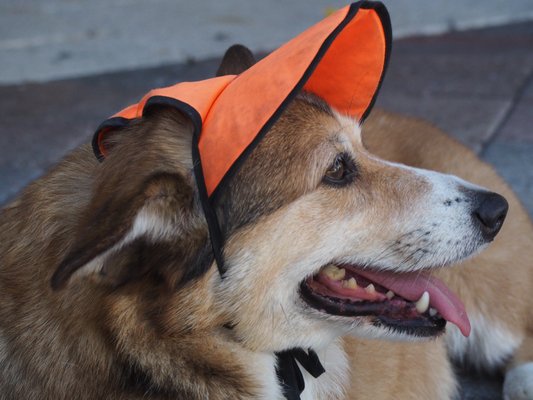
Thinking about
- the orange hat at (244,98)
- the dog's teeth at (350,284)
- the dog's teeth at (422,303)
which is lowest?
the dog's teeth at (422,303)

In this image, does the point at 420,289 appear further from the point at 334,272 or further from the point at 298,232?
the point at 298,232

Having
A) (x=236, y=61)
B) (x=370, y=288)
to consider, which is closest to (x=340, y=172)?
(x=370, y=288)

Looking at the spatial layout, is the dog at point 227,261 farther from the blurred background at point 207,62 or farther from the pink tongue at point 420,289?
the blurred background at point 207,62

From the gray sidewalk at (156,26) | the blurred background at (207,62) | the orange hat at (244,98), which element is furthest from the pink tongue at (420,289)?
the gray sidewalk at (156,26)

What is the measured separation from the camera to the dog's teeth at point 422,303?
114 inches

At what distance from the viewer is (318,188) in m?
2.71

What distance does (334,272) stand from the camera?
2771 mm

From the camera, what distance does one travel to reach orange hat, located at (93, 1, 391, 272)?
2438 mm

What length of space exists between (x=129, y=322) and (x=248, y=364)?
41 centimetres

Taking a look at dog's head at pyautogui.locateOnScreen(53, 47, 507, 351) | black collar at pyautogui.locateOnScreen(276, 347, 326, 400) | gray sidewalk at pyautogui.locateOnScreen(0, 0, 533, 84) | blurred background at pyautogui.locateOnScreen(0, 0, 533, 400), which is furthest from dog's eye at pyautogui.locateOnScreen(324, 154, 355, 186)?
gray sidewalk at pyautogui.locateOnScreen(0, 0, 533, 84)

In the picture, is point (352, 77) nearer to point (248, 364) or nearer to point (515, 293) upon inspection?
point (248, 364)

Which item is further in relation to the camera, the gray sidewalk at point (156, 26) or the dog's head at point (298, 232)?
the gray sidewalk at point (156, 26)

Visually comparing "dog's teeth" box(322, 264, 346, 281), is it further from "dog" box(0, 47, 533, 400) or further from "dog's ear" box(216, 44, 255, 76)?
"dog's ear" box(216, 44, 255, 76)

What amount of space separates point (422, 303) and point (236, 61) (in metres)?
1.14
